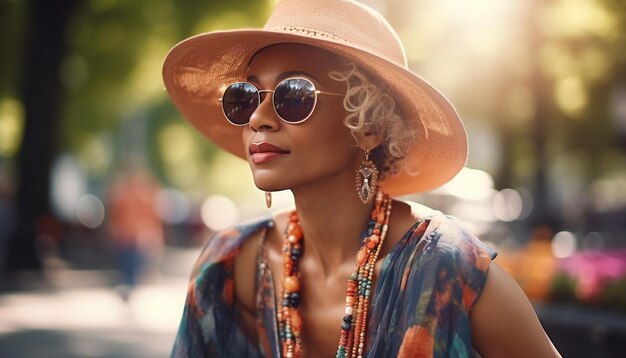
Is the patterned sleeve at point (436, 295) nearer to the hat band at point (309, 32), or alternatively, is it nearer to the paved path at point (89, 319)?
the hat band at point (309, 32)

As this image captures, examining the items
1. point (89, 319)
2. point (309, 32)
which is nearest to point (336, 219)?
point (309, 32)

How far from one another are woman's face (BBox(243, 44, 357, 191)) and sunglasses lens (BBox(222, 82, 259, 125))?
34mm

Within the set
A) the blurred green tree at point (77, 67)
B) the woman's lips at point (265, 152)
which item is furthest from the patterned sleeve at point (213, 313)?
the blurred green tree at point (77, 67)

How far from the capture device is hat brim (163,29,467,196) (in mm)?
2830

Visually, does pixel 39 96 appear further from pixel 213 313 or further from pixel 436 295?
pixel 436 295

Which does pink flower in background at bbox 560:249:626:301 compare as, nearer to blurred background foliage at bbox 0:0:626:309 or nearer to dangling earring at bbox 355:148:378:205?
blurred background foliage at bbox 0:0:626:309

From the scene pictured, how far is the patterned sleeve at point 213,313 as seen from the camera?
9.93 feet

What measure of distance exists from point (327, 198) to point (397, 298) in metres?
0.51

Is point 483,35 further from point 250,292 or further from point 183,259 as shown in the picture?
point 250,292

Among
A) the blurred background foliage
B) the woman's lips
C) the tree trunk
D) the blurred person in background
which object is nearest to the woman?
the woman's lips

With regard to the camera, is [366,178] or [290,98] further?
[366,178]

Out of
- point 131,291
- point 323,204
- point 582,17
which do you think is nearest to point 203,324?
point 323,204

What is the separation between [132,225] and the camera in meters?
11.9

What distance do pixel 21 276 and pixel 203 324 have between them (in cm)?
1395
